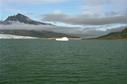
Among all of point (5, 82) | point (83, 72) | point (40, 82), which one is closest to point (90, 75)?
point (83, 72)

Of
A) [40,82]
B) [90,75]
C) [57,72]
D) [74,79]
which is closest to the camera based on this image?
[40,82]

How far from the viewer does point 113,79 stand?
36.6 metres

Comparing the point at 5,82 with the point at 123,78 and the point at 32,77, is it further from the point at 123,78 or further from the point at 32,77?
the point at 123,78

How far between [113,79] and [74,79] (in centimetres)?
449

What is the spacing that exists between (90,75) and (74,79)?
3656 millimetres

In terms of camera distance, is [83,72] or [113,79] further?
[83,72]

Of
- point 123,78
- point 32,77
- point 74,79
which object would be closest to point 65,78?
point 74,79

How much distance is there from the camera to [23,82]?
34.3m

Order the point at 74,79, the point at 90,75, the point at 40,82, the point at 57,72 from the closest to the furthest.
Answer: the point at 40,82 → the point at 74,79 → the point at 90,75 → the point at 57,72

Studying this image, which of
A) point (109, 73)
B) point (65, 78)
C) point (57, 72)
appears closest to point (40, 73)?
point (57, 72)

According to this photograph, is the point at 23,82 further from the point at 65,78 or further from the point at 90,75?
the point at 90,75

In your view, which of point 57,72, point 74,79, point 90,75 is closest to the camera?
point 74,79

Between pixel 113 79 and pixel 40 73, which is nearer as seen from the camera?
pixel 113 79

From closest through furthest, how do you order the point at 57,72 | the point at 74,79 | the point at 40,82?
the point at 40,82 → the point at 74,79 → the point at 57,72
